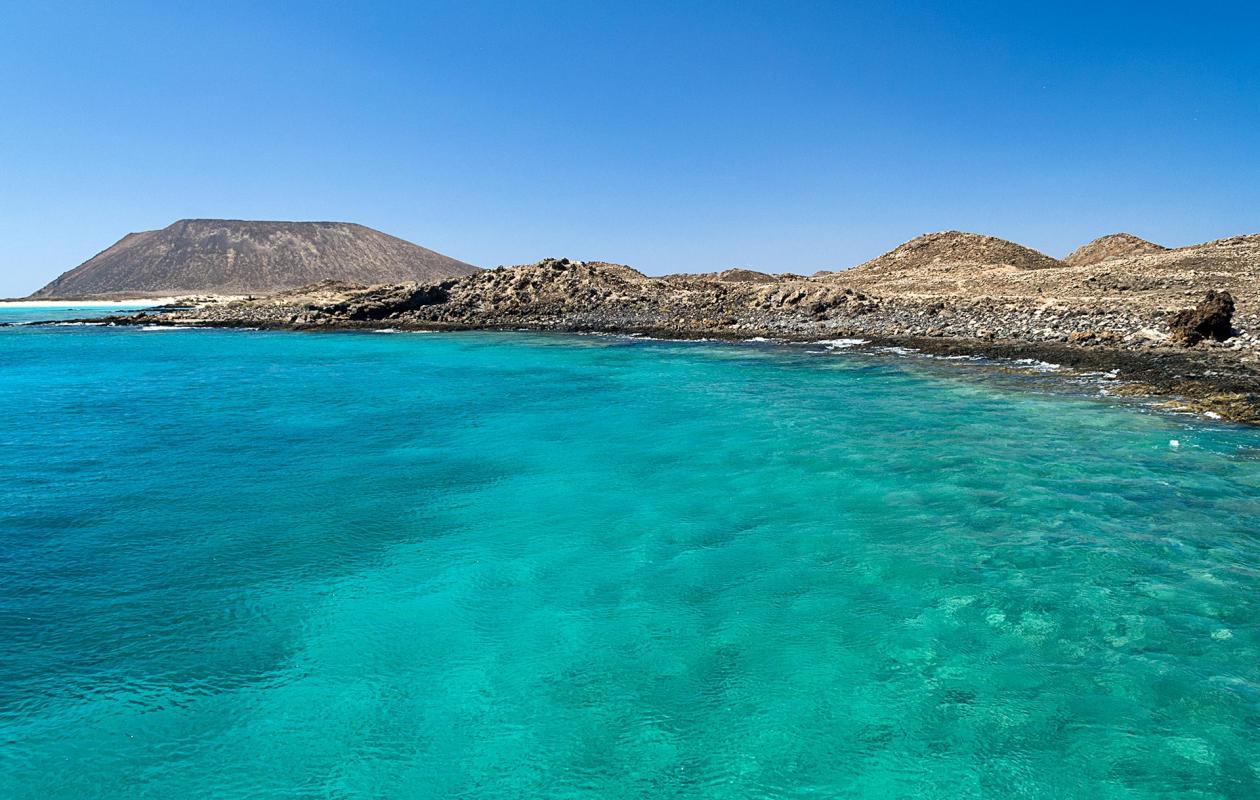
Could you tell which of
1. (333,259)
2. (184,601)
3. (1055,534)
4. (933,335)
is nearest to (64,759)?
(184,601)

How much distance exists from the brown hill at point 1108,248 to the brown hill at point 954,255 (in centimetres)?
300

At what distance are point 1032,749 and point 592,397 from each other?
18.1 m

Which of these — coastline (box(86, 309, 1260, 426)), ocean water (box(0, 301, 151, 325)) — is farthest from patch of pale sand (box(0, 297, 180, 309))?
coastline (box(86, 309, 1260, 426))

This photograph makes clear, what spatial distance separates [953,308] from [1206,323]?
14668 millimetres

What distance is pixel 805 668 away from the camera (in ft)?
20.4

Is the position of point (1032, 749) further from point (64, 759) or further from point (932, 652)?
point (64, 759)

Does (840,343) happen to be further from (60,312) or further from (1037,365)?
(60,312)

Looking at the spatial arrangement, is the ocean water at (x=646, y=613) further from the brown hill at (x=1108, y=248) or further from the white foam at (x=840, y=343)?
the brown hill at (x=1108, y=248)

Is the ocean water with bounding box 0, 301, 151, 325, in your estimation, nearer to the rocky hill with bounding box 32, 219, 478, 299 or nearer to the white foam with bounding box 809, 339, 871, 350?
the rocky hill with bounding box 32, 219, 478, 299

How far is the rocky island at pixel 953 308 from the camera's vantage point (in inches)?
907

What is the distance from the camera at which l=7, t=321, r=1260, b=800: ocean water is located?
505 cm

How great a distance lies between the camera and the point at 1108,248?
60.9 metres

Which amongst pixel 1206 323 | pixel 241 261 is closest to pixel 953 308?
pixel 1206 323

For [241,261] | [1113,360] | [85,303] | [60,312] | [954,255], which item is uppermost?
[241,261]
